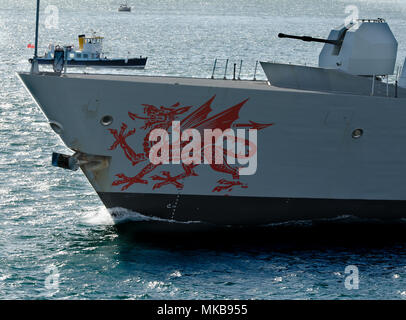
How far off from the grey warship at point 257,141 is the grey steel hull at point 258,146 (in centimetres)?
4

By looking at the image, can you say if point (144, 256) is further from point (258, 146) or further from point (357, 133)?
point (357, 133)

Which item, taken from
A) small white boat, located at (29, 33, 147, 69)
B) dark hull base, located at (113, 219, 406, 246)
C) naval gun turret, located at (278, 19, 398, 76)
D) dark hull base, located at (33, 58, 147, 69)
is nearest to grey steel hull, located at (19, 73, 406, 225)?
dark hull base, located at (113, 219, 406, 246)

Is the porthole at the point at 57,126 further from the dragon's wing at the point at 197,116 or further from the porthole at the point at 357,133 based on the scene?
the porthole at the point at 357,133

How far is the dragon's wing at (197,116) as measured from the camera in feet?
85.9

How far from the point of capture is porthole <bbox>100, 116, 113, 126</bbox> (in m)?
26.1

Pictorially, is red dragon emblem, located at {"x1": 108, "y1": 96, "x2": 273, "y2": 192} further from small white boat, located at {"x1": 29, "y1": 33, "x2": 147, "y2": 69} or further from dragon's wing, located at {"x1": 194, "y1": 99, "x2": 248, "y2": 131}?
small white boat, located at {"x1": 29, "y1": 33, "x2": 147, "y2": 69}

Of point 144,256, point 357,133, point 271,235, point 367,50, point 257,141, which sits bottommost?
point 144,256

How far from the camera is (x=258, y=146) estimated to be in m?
26.8

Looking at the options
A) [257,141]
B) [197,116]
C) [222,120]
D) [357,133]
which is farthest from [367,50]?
[197,116]

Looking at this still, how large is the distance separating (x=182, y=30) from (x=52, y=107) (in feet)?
375

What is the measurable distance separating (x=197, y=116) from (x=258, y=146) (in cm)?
248

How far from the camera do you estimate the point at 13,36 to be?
129 metres
